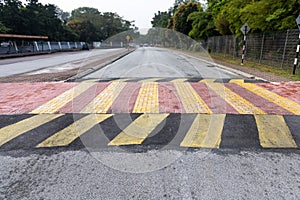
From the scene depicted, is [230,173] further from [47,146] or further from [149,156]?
[47,146]

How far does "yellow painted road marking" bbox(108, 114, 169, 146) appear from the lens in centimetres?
347

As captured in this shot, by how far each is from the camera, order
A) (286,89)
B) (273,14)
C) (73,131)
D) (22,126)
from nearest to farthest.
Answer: (73,131)
(22,126)
(286,89)
(273,14)

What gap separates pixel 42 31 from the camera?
3756cm

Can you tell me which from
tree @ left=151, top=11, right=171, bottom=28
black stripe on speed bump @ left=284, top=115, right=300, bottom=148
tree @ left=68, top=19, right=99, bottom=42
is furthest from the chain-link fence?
tree @ left=68, top=19, right=99, bottom=42

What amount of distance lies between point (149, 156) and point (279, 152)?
179cm

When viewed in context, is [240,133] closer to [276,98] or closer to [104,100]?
[276,98]

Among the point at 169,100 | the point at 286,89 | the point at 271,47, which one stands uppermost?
the point at 271,47

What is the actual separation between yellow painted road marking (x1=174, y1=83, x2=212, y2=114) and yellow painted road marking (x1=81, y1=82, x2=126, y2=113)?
1.74 meters

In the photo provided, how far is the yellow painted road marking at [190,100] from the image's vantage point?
491 centimetres

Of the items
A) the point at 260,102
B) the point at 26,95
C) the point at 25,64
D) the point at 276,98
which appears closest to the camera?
the point at 260,102

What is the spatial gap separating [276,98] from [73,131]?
16.5 feet

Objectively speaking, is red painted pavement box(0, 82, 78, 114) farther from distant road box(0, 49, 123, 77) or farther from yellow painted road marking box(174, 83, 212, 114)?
distant road box(0, 49, 123, 77)

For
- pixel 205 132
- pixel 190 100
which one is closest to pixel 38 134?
pixel 205 132

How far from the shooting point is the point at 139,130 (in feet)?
12.6
